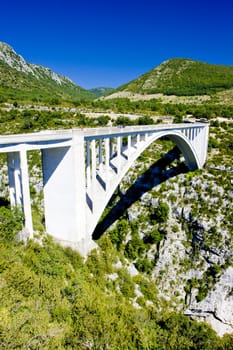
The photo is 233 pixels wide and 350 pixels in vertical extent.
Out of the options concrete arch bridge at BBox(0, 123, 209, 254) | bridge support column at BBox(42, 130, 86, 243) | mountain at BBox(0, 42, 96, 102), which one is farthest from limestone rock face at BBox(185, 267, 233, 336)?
mountain at BBox(0, 42, 96, 102)

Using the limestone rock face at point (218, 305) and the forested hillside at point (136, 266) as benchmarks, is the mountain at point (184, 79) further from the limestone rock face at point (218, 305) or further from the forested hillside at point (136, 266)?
the limestone rock face at point (218, 305)

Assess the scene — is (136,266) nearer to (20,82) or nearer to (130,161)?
(130,161)

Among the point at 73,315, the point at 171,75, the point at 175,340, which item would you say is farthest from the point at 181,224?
the point at 171,75

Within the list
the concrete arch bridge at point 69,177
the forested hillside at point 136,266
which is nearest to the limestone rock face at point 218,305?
the forested hillside at point 136,266

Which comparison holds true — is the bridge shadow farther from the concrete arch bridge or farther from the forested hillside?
the concrete arch bridge

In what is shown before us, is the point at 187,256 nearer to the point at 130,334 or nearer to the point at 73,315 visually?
the point at 130,334

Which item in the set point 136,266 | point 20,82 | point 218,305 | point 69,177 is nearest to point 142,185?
point 136,266
